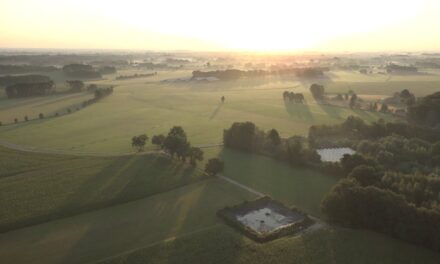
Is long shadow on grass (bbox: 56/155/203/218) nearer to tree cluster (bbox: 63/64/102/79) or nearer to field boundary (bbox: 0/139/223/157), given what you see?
field boundary (bbox: 0/139/223/157)

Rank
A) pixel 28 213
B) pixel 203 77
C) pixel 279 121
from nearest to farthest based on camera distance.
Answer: pixel 28 213
pixel 279 121
pixel 203 77

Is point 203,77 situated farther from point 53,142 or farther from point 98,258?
point 98,258

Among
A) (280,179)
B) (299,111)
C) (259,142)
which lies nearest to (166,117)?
(299,111)

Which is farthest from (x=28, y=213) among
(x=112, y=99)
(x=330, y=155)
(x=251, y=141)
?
(x=112, y=99)

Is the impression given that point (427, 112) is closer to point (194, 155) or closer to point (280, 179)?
point (280, 179)

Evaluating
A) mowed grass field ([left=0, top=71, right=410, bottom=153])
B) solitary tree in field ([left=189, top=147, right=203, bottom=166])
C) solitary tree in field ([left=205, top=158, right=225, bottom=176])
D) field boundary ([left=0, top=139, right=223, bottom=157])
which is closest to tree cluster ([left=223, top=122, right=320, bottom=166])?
→ field boundary ([left=0, top=139, right=223, bottom=157])

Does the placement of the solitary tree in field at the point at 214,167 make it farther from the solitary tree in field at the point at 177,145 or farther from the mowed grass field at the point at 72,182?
the solitary tree in field at the point at 177,145

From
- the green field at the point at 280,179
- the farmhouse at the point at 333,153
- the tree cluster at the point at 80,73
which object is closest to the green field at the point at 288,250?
the green field at the point at 280,179
